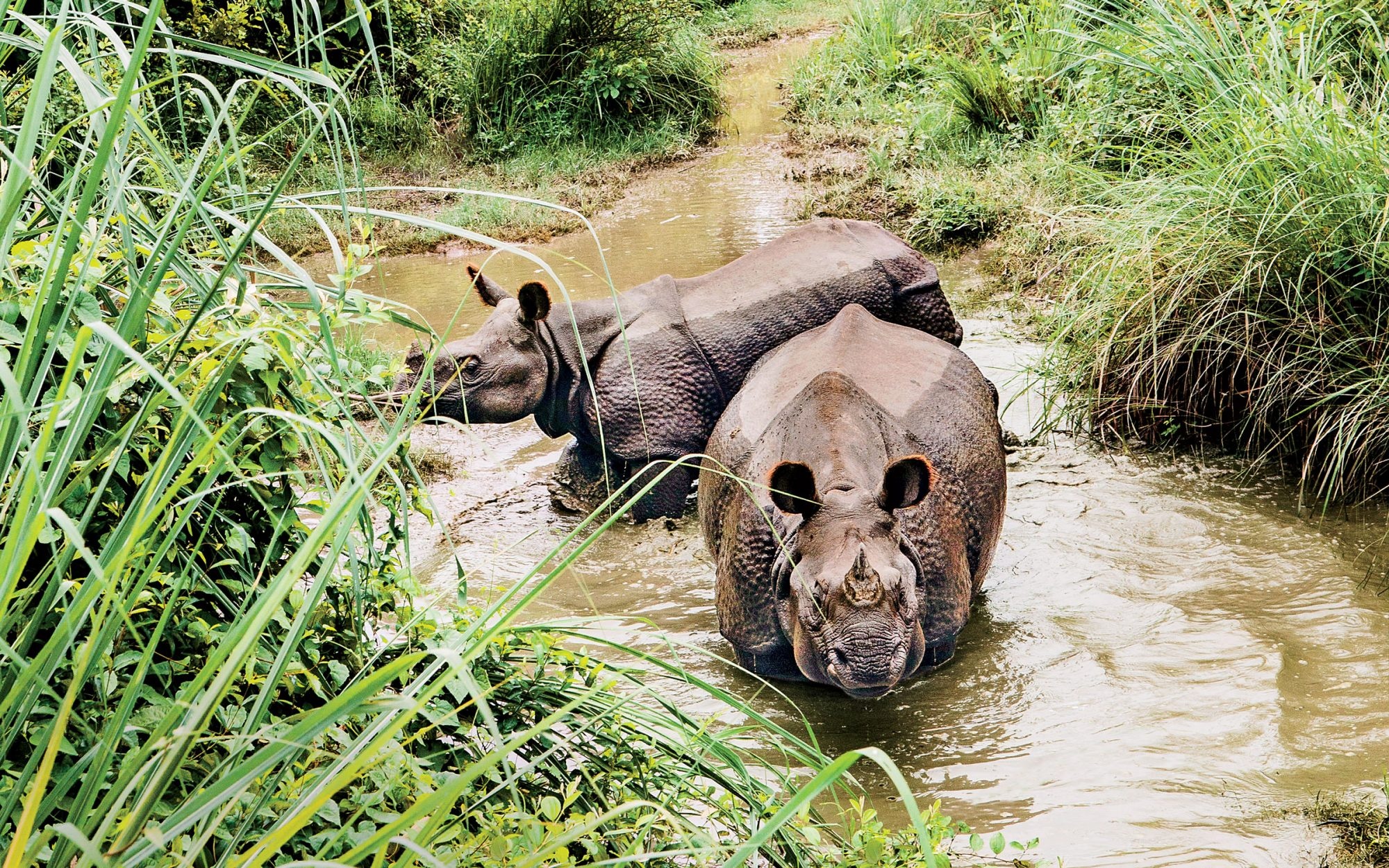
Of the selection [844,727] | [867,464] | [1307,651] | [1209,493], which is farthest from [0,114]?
[1209,493]

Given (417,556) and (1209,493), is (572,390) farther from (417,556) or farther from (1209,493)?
(1209,493)

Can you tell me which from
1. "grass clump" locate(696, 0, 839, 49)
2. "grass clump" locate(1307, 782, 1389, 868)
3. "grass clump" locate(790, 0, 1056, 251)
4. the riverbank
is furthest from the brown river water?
"grass clump" locate(696, 0, 839, 49)

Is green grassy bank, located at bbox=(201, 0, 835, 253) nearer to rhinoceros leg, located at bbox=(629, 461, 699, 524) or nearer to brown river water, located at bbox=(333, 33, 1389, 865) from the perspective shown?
brown river water, located at bbox=(333, 33, 1389, 865)

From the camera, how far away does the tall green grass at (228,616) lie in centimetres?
164

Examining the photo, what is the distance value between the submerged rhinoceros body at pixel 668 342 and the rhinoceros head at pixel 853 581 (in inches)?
67.8

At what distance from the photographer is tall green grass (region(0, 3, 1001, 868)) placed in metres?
→ 1.64

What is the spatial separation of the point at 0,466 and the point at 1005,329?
5.97 meters

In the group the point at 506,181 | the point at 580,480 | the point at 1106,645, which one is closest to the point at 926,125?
the point at 506,181

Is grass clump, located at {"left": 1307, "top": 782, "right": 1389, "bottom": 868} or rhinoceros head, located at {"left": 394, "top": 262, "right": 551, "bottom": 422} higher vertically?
rhinoceros head, located at {"left": 394, "top": 262, "right": 551, "bottom": 422}

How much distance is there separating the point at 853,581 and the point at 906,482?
1.25 ft

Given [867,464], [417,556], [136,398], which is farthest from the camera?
[417,556]

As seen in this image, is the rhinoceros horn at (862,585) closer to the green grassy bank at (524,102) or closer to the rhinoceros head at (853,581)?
the rhinoceros head at (853,581)

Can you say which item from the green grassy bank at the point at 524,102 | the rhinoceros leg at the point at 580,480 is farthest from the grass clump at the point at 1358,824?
the green grassy bank at the point at 524,102

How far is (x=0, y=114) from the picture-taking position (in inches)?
90.8
